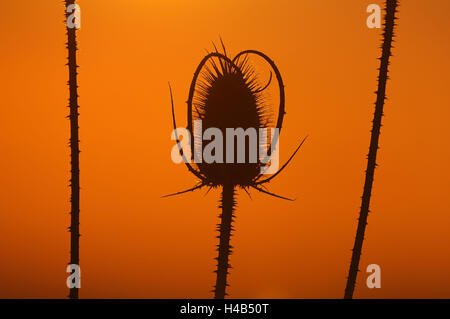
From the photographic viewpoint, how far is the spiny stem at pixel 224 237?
8.66 metres

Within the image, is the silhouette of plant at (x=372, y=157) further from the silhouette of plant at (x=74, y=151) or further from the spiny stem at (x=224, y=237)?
the silhouette of plant at (x=74, y=151)

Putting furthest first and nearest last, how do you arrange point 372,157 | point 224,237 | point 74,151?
point 224,237, point 372,157, point 74,151

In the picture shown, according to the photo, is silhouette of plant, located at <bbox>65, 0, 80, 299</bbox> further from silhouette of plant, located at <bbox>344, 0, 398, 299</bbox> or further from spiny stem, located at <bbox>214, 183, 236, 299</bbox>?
silhouette of plant, located at <bbox>344, 0, 398, 299</bbox>

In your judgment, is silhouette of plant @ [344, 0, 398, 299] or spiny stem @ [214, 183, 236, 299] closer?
silhouette of plant @ [344, 0, 398, 299]

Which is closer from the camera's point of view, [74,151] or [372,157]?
[74,151]

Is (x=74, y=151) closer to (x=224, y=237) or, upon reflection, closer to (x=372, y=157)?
(x=224, y=237)

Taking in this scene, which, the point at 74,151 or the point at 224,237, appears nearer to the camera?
the point at 74,151

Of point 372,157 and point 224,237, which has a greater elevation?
point 372,157

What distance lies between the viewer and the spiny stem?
866 centimetres

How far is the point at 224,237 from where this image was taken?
8.71 m

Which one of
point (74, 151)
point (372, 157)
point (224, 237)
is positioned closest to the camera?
point (74, 151)

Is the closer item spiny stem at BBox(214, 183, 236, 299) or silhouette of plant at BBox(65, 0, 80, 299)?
silhouette of plant at BBox(65, 0, 80, 299)

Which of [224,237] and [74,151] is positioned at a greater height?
[74,151]
